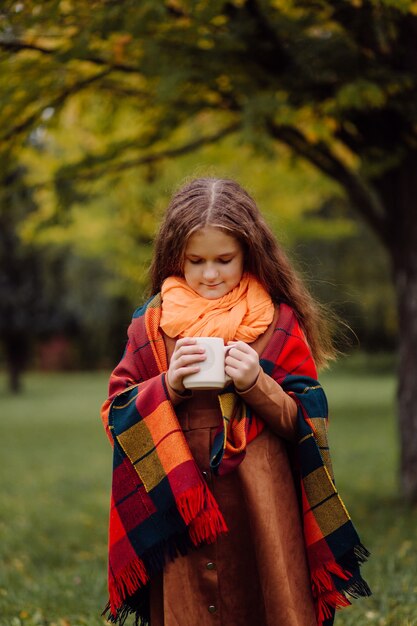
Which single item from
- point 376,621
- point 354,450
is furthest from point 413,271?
point 354,450

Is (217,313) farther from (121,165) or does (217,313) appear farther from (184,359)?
(121,165)

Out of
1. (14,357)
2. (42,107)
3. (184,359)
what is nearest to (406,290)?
(42,107)

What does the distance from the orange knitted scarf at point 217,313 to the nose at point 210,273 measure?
0.07m

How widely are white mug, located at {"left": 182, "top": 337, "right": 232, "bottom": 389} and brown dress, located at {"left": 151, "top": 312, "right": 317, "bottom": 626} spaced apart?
0.42 feet

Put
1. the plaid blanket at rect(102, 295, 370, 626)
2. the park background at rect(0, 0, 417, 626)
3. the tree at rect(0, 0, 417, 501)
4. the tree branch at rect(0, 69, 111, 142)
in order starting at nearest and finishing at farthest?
1. the plaid blanket at rect(102, 295, 370, 626)
2. the park background at rect(0, 0, 417, 626)
3. the tree at rect(0, 0, 417, 501)
4. the tree branch at rect(0, 69, 111, 142)

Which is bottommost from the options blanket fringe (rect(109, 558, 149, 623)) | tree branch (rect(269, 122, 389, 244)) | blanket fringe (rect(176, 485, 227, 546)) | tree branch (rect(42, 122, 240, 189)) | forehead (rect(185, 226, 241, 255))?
tree branch (rect(269, 122, 389, 244))

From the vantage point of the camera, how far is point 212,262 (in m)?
2.40

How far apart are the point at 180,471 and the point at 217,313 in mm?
486

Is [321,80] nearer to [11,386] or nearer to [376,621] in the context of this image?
[376,621]

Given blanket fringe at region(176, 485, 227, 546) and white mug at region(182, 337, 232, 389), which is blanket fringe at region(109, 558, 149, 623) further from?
white mug at region(182, 337, 232, 389)

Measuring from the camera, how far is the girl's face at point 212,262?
2.39m

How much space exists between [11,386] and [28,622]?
2333 centimetres

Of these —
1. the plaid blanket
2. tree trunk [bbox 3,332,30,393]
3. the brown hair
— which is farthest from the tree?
tree trunk [bbox 3,332,30,393]

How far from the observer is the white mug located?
6.99 ft
